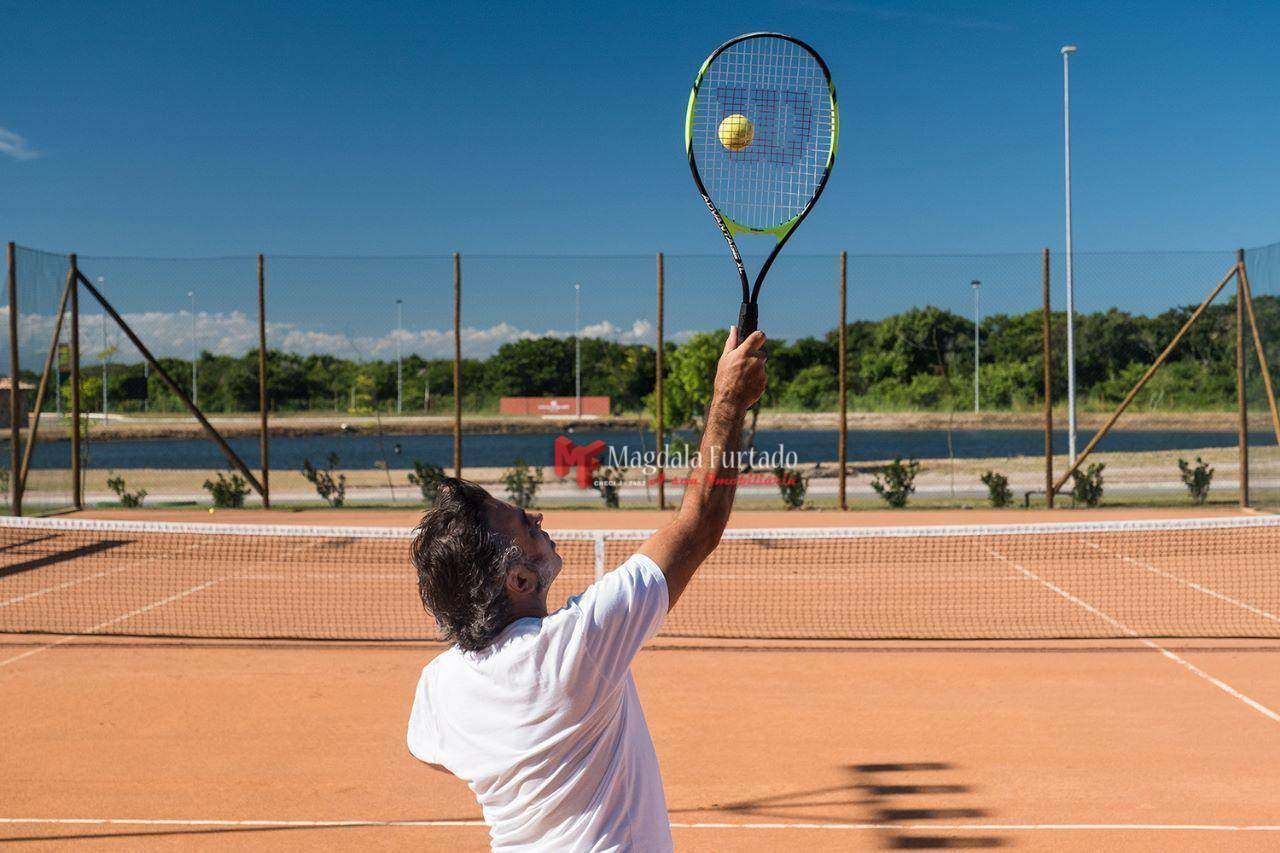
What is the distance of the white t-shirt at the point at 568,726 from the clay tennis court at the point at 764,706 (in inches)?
96.7

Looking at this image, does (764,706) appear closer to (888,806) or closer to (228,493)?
(888,806)

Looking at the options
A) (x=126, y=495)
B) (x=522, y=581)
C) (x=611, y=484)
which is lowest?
(x=126, y=495)

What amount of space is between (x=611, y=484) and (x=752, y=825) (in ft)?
34.2

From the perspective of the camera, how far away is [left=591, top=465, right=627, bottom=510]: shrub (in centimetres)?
1457

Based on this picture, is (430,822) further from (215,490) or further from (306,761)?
(215,490)

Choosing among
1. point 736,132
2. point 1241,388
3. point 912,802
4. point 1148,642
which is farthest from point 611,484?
point 736,132

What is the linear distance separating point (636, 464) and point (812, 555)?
6772mm

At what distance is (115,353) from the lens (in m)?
14.4

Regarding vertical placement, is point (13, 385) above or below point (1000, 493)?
above

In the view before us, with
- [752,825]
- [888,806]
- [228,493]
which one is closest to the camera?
[752,825]

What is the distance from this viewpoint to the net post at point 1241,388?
502 inches

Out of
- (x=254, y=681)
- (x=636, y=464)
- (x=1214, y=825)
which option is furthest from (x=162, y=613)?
(x=636, y=464)

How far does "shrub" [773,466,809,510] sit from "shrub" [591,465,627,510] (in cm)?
223

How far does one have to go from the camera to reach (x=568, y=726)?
1.70 meters
